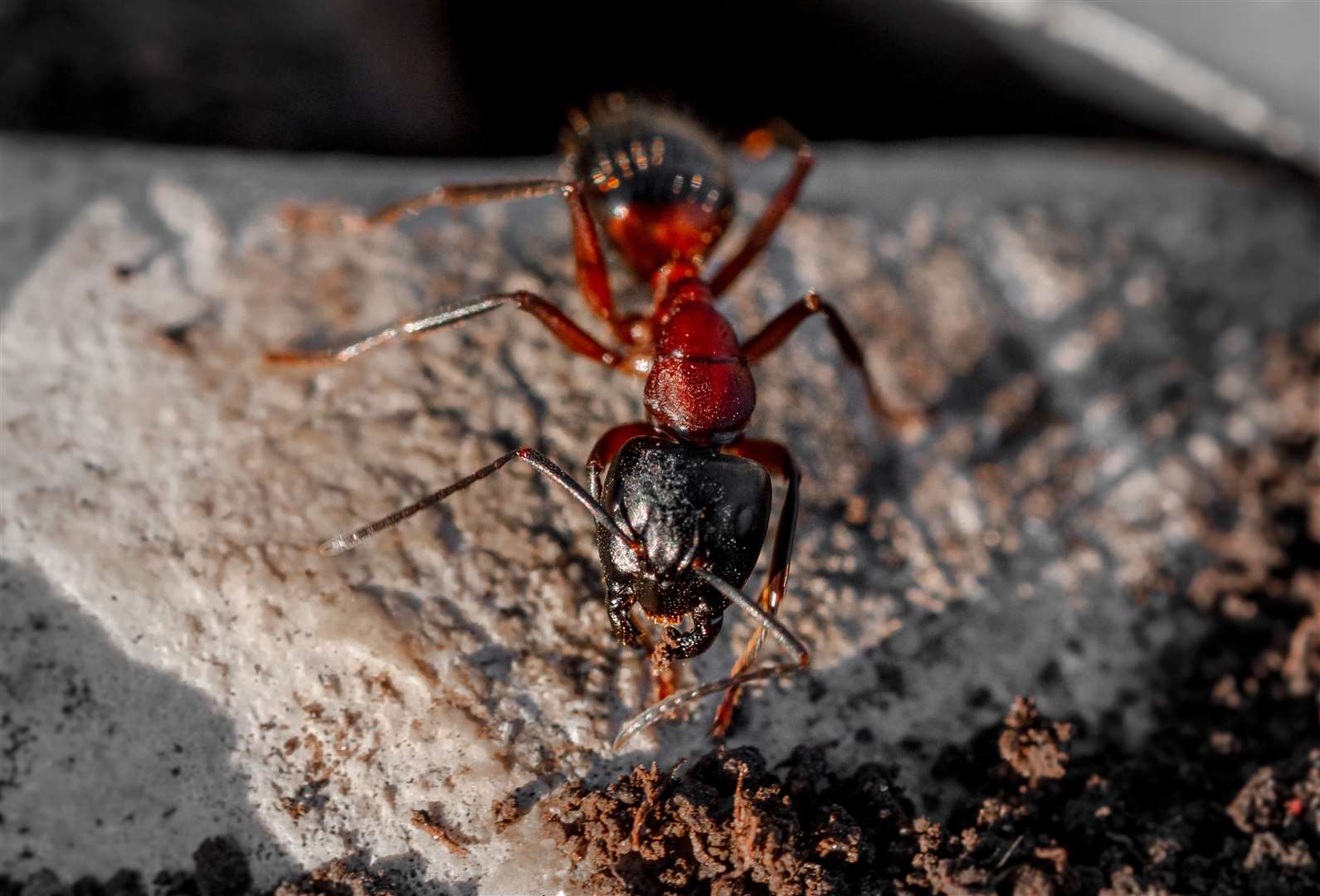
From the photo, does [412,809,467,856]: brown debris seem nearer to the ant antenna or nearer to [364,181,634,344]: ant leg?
the ant antenna

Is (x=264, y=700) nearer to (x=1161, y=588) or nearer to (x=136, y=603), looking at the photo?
(x=136, y=603)

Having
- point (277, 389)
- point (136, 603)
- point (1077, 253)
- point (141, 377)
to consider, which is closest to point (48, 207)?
point (141, 377)

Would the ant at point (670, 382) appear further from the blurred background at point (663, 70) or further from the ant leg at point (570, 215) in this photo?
the blurred background at point (663, 70)

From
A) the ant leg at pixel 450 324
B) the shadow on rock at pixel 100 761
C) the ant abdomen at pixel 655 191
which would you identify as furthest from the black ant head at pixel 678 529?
the ant abdomen at pixel 655 191

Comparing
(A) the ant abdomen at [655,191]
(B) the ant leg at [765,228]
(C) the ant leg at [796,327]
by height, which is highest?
(A) the ant abdomen at [655,191]

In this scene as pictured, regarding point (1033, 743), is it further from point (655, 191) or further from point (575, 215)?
point (655, 191)

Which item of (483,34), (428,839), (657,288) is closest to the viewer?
(428,839)

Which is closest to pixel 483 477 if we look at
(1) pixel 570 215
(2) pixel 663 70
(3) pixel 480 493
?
(3) pixel 480 493

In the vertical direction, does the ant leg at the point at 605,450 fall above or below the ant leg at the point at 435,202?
below
